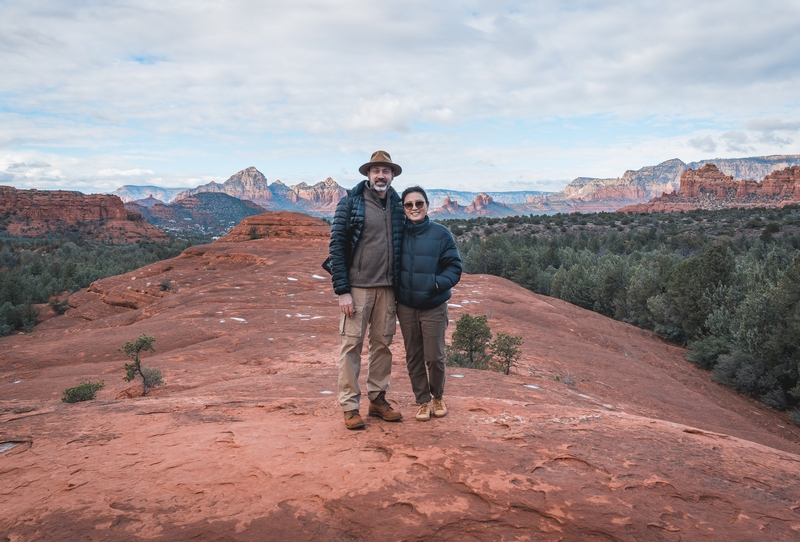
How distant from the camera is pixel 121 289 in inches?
983

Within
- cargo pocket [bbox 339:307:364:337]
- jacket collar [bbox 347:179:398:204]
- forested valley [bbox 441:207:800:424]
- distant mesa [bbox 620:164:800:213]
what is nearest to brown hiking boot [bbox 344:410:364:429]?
cargo pocket [bbox 339:307:364:337]

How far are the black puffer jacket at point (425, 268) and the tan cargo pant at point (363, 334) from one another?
0.62 ft

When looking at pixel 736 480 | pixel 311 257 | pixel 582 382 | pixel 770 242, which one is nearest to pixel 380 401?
pixel 736 480

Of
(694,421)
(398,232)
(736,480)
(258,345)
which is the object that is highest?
(398,232)

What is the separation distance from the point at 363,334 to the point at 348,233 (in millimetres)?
983

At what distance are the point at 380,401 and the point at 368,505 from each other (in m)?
1.71

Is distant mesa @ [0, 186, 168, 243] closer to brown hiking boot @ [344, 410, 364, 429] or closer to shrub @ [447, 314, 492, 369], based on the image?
shrub @ [447, 314, 492, 369]

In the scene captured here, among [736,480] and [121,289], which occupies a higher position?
[736,480]

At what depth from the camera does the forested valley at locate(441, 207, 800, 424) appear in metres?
15.7

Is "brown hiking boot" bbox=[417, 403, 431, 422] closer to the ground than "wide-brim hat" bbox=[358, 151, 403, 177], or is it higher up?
closer to the ground

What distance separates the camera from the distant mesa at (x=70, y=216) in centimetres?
8700

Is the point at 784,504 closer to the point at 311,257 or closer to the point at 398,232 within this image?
the point at 398,232

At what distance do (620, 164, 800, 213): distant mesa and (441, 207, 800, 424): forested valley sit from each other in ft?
200

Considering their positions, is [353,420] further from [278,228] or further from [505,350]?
[278,228]
